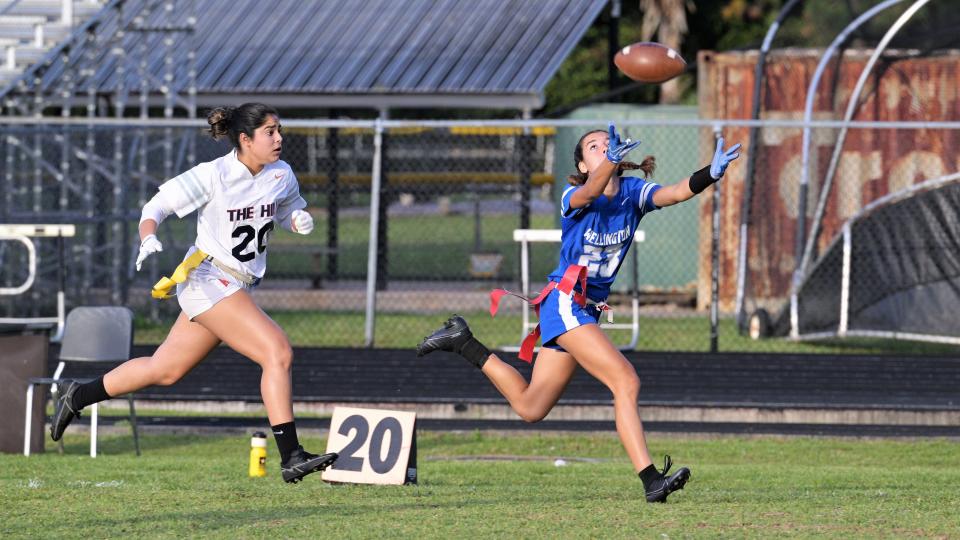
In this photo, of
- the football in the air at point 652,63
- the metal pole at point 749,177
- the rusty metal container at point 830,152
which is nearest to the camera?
the football in the air at point 652,63

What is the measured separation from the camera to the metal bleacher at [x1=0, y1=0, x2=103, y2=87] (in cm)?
1867

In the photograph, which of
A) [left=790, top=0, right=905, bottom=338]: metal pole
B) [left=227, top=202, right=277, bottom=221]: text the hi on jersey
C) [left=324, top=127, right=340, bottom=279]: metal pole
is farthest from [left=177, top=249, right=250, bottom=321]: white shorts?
[left=324, top=127, right=340, bottom=279]: metal pole

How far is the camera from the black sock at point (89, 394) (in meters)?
8.12

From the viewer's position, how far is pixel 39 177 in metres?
16.6

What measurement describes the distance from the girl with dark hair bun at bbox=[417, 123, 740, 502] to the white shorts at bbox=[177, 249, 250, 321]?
1483 mm

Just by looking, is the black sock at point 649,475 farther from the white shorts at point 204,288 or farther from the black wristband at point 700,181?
the white shorts at point 204,288

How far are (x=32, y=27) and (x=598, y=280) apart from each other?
514 inches

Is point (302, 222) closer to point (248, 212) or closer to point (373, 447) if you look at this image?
point (248, 212)

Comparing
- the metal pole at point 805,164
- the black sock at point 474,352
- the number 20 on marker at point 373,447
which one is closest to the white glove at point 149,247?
the number 20 on marker at point 373,447

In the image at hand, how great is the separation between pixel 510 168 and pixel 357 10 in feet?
14.7

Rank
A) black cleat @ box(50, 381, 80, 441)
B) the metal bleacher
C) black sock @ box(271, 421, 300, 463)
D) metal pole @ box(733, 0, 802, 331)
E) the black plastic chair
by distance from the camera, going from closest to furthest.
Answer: black sock @ box(271, 421, 300, 463) → black cleat @ box(50, 381, 80, 441) → the black plastic chair → metal pole @ box(733, 0, 802, 331) → the metal bleacher

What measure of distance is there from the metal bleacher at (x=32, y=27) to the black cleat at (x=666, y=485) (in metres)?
13.2

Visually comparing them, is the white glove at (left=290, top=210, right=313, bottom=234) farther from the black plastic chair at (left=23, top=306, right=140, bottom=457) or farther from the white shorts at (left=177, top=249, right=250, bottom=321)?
the black plastic chair at (left=23, top=306, right=140, bottom=457)

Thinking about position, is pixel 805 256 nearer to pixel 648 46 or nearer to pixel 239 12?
pixel 648 46
